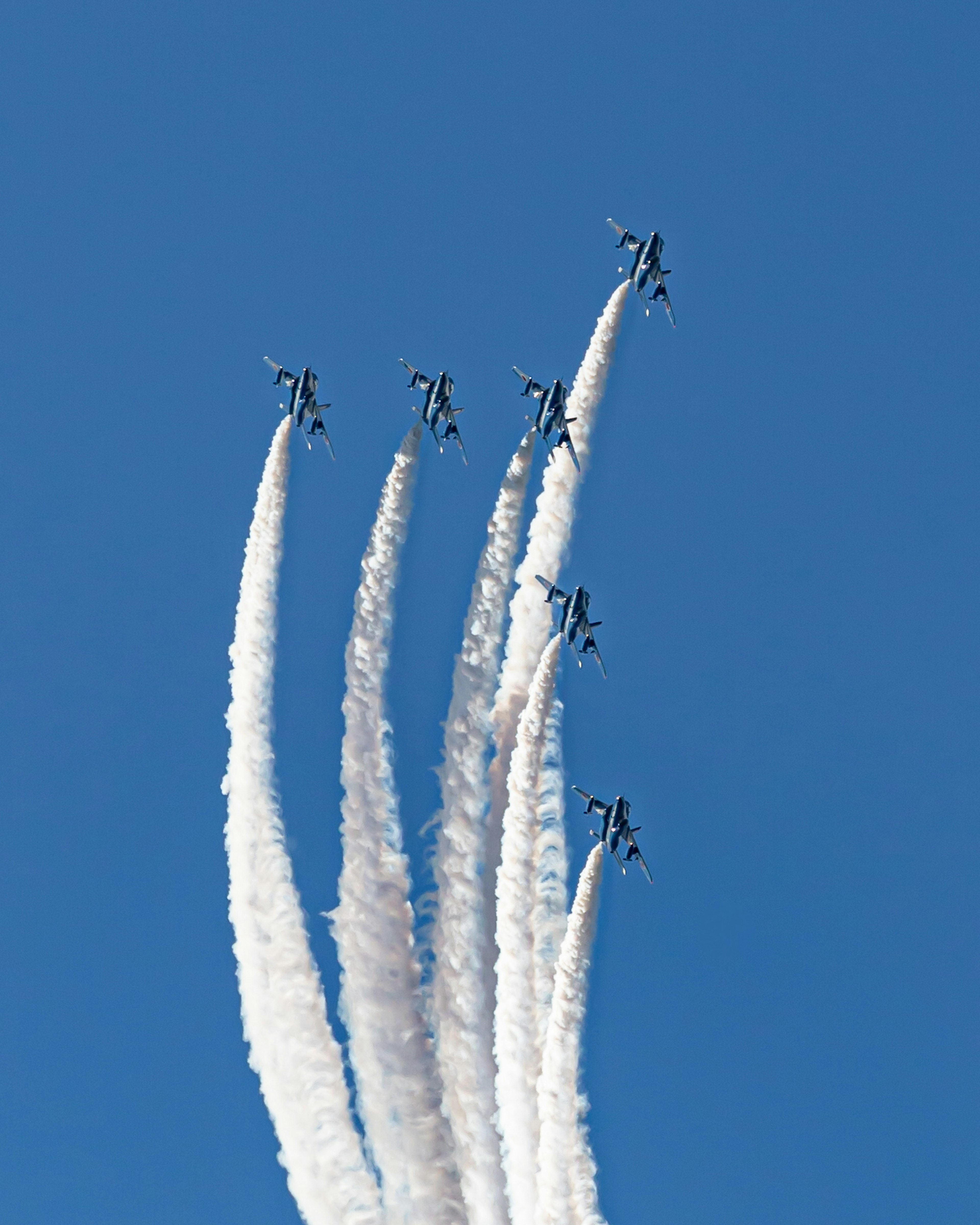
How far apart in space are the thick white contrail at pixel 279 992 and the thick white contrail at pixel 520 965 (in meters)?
4.46

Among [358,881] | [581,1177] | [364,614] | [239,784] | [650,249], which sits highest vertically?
[650,249]

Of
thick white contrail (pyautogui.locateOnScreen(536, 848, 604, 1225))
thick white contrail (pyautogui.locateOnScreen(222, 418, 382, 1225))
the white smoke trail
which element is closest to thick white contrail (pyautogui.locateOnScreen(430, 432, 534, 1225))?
the white smoke trail

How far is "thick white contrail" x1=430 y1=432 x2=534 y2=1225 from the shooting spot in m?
43.2

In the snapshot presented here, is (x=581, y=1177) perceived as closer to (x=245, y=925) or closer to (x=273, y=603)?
(x=245, y=925)

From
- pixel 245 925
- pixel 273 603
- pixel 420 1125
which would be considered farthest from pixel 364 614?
pixel 420 1125

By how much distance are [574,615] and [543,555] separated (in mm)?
2315

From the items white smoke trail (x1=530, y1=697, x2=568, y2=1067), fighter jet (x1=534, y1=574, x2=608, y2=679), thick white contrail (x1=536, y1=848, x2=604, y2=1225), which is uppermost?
fighter jet (x1=534, y1=574, x2=608, y2=679)

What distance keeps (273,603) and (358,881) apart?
367 inches

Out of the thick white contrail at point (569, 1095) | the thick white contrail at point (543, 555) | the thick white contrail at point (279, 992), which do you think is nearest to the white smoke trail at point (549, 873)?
the thick white contrail at point (569, 1095)

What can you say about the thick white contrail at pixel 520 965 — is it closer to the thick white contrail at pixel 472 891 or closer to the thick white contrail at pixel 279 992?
the thick white contrail at pixel 472 891

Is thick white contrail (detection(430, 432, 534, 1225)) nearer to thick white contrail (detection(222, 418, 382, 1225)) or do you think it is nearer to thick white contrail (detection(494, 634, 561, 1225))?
thick white contrail (detection(494, 634, 561, 1225))

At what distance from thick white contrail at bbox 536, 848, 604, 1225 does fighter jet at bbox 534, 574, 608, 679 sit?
7413 millimetres

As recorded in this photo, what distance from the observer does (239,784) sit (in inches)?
1823

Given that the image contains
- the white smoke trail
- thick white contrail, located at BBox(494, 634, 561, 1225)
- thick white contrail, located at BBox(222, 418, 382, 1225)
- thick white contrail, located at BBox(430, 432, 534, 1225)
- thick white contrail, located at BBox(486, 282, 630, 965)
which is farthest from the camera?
thick white contrail, located at BBox(486, 282, 630, 965)
